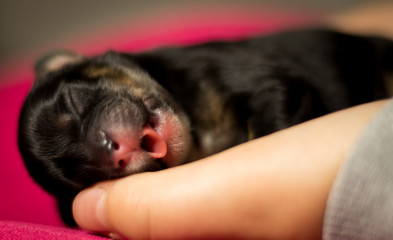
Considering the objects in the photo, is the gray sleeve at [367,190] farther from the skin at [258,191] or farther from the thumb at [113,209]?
the thumb at [113,209]

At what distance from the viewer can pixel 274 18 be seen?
3082 millimetres

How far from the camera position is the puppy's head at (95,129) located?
44.9 inches

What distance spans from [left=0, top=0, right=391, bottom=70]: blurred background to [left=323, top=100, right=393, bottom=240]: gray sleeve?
2606mm

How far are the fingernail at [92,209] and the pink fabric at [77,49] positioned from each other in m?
0.04

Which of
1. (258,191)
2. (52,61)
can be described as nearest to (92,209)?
(258,191)

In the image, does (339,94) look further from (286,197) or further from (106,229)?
(106,229)

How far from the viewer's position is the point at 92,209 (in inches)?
42.8

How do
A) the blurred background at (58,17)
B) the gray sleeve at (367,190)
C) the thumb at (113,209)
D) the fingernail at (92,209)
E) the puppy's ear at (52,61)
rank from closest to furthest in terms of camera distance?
the gray sleeve at (367,190) → the thumb at (113,209) → the fingernail at (92,209) → the puppy's ear at (52,61) → the blurred background at (58,17)

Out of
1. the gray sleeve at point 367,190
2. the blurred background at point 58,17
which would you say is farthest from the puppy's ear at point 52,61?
the blurred background at point 58,17

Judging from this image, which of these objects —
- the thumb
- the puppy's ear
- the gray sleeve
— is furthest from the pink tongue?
the puppy's ear

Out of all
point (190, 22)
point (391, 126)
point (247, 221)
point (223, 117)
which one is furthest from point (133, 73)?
point (190, 22)

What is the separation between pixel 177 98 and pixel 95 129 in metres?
0.41

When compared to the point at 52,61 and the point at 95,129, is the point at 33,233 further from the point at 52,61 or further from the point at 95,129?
the point at 52,61

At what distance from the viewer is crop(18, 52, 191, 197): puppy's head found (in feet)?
3.75
